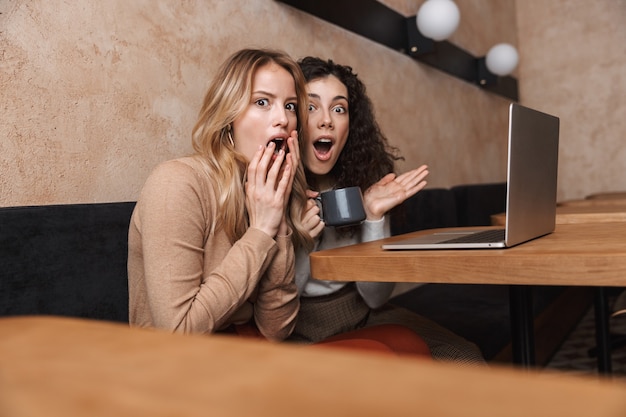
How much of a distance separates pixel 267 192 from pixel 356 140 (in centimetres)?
75

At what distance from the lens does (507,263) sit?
3.06ft

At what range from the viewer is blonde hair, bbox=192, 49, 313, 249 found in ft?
3.98

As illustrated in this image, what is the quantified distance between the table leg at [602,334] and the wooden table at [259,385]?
1937mm

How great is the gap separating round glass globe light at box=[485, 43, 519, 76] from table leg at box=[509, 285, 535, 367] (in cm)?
303

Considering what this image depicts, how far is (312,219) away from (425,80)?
219cm

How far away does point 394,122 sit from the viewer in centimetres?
298

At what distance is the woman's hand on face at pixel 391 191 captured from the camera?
62.1 inches

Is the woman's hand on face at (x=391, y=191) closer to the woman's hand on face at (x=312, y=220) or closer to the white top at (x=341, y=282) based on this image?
the white top at (x=341, y=282)

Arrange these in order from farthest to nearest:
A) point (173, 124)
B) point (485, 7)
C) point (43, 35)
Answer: point (485, 7) < point (173, 124) < point (43, 35)

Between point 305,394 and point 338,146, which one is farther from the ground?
point 338,146

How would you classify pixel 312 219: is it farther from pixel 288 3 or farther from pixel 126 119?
pixel 288 3

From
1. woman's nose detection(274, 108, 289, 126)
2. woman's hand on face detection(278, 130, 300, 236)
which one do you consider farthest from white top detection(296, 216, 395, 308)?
woman's nose detection(274, 108, 289, 126)

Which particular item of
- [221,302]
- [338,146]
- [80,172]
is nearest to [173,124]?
[80,172]

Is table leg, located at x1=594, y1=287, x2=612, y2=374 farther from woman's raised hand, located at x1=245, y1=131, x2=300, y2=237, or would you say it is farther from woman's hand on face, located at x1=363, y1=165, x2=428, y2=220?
woman's raised hand, located at x1=245, y1=131, x2=300, y2=237
